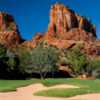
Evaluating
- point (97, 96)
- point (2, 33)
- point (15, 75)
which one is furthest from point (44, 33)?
point (97, 96)

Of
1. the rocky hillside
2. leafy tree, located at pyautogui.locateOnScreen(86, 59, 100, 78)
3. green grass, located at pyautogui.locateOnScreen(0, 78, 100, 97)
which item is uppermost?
the rocky hillside

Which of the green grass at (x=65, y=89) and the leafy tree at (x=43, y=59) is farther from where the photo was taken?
the leafy tree at (x=43, y=59)

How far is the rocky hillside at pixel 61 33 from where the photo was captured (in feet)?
453

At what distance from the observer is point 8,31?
151 metres

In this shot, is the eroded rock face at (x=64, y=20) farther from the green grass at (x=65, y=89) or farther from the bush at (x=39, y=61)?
the green grass at (x=65, y=89)

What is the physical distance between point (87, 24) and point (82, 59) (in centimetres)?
8250

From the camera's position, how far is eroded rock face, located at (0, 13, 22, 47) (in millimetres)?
143688

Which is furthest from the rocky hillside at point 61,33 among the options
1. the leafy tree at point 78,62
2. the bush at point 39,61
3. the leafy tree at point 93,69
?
the bush at point 39,61

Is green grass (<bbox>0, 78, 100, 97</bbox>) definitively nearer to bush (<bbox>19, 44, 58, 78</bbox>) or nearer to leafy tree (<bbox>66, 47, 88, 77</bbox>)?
bush (<bbox>19, 44, 58, 78</bbox>)

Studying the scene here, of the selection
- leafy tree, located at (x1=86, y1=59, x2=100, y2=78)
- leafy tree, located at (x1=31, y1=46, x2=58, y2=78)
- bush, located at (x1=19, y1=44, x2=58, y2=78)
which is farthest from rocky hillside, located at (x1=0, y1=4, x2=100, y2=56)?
leafy tree, located at (x1=31, y1=46, x2=58, y2=78)

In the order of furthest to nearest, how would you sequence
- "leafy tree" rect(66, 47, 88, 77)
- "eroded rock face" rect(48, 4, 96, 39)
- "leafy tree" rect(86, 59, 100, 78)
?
"eroded rock face" rect(48, 4, 96, 39)
"leafy tree" rect(86, 59, 100, 78)
"leafy tree" rect(66, 47, 88, 77)

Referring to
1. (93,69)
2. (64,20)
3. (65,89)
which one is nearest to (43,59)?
(93,69)

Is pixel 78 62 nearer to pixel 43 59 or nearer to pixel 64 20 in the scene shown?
pixel 43 59

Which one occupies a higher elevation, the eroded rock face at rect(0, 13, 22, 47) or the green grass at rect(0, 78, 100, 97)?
the eroded rock face at rect(0, 13, 22, 47)
